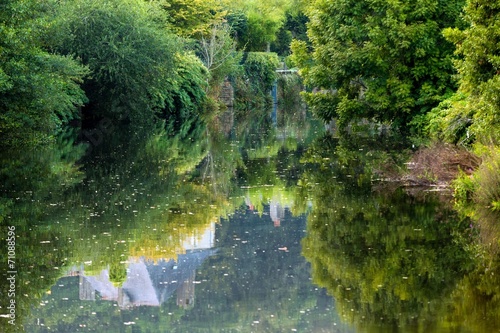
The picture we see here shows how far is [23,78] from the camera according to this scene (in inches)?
1043

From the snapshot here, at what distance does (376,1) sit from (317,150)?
556 centimetres

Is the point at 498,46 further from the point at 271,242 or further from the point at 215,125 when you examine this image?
the point at 215,125

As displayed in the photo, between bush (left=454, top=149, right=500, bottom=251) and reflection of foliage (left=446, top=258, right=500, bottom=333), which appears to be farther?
bush (left=454, top=149, right=500, bottom=251)

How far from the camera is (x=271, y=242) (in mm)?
13906

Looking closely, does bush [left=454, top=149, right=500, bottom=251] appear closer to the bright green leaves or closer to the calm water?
the calm water

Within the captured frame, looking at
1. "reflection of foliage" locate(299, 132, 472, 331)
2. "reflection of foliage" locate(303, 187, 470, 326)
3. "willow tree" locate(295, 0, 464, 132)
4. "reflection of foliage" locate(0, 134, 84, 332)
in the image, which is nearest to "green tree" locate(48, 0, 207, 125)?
"willow tree" locate(295, 0, 464, 132)

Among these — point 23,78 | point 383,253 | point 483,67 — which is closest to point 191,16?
point 23,78

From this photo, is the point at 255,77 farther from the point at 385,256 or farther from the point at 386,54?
the point at 385,256

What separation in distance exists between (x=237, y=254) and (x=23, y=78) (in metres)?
15.4

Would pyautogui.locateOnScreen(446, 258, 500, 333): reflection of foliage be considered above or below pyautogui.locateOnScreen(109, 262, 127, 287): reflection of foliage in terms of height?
above

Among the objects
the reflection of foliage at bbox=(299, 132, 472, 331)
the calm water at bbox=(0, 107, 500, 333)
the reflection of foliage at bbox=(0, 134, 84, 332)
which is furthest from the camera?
the reflection of foliage at bbox=(0, 134, 84, 332)

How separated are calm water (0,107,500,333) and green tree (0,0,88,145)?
3667 millimetres

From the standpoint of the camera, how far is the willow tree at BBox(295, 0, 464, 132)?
31469 millimetres

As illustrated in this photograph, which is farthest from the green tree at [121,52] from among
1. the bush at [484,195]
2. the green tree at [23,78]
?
the bush at [484,195]
